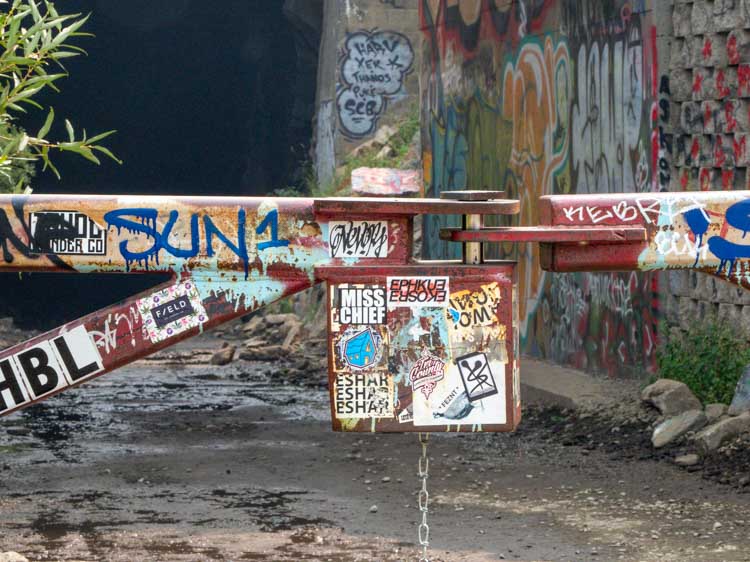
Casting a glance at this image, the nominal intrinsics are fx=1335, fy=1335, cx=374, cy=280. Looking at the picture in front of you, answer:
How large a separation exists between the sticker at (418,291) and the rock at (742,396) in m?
5.29

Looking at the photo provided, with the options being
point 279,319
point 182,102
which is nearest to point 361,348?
point 279,319

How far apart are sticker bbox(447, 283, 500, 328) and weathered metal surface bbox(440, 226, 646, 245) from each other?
6.9 inches

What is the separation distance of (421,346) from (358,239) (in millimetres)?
412

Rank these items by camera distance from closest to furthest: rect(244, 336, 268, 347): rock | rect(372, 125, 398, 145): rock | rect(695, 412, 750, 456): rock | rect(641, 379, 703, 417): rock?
rect(695, 412, 750, 456): rock
rect(641, 379, 703, 417): rock
rect(244, 336, 268, 347): rock
rect(372, 125, 398, 145): rock

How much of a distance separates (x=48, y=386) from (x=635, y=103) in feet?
25.2

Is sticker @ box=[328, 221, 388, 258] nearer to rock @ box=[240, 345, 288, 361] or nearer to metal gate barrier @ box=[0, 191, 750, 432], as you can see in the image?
metal gate barrier @ box=[0, 191, 750, 432]

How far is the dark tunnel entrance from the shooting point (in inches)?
1053

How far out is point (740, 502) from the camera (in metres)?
7.71

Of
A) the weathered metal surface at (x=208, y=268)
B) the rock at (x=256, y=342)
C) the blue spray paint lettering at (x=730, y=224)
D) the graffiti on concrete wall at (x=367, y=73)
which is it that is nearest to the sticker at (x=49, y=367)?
the weathered metal surface at (x=208, y=268)

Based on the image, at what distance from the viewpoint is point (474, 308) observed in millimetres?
4375

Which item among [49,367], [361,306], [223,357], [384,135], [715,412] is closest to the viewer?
[361,306]

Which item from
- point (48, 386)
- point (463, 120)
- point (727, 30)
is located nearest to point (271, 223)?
point (48, 386)

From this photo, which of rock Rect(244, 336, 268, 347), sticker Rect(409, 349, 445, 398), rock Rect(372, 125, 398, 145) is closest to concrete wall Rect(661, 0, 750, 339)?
sticker Rect(409, 349, 445, 398)

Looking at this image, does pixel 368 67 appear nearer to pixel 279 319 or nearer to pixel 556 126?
pixel 279 319
